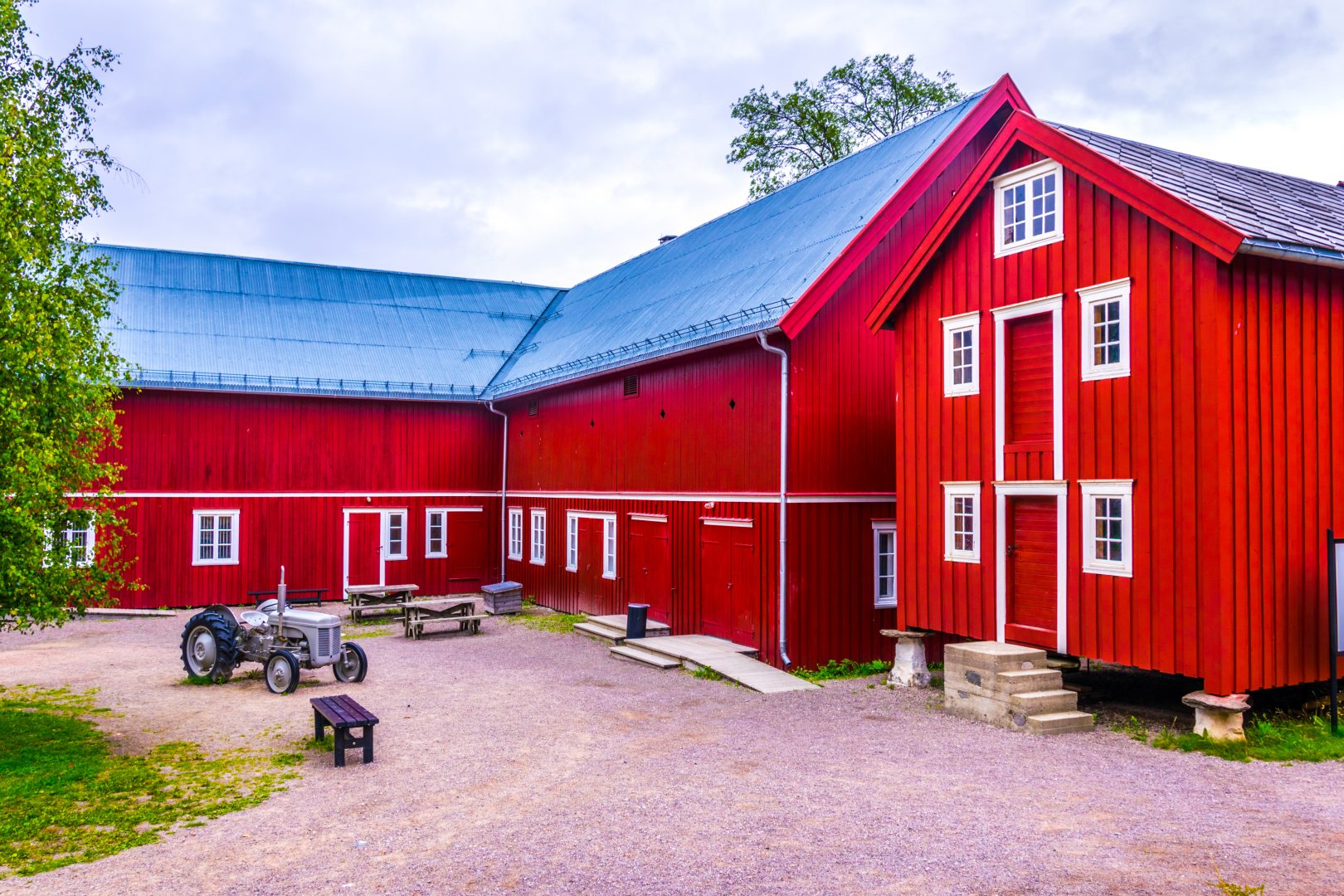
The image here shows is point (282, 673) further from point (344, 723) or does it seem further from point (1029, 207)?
point (1029, 207)

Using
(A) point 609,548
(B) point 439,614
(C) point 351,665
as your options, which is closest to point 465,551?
(B) point 439,614

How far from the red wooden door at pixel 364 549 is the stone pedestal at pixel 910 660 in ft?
47.0

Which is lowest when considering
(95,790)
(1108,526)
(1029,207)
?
(95,790)

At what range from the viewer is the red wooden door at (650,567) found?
17.6 m

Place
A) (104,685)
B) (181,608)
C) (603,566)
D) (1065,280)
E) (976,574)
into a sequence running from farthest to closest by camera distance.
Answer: (181,608)
(603,566)
(104,685)
(976,574)
(1065,280)

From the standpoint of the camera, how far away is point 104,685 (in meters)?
13.5

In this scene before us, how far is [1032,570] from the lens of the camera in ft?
38.7

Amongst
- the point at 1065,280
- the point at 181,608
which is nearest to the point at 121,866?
the point at 1065,280

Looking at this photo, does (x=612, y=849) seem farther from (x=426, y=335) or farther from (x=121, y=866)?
(x=426, y=335)

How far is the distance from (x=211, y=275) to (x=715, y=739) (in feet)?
70.5

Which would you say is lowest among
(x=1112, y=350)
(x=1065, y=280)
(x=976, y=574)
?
(x=976, y=574)

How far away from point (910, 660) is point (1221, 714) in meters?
4.53

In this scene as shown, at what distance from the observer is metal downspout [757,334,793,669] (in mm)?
14414

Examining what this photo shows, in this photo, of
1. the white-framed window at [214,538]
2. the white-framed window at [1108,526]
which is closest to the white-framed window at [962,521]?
the white-framed window at [1108,526]
